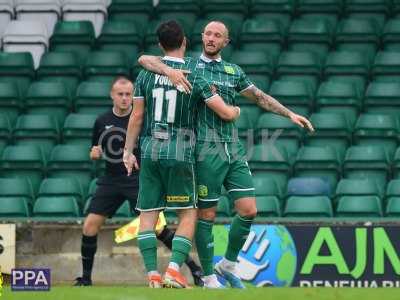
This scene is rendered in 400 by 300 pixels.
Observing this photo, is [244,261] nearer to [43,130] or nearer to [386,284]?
[386,284]

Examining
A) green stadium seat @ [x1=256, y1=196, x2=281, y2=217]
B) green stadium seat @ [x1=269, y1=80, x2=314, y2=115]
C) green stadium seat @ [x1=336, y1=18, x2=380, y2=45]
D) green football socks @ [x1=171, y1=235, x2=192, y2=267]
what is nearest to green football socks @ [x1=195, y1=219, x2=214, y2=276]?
green football socks @ [x1=171, y1=235, x2=192, y2=267]

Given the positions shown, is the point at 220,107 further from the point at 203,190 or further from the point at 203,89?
the point at 203,190

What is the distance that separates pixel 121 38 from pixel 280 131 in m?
3.57

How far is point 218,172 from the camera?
10188 mm

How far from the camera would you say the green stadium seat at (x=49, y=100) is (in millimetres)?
16531

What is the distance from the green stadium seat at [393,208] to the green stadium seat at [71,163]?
3549 millimetres

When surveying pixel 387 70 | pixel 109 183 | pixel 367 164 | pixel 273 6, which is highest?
pixel 273 6

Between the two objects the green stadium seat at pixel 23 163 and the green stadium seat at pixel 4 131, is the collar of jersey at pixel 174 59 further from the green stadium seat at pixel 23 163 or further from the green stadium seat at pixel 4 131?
the green stadium seat at pixel 4 131

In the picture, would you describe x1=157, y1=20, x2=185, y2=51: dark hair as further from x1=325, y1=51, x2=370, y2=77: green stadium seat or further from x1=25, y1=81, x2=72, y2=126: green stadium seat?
x1=325, y1=51, x2=370, y2=77: green stadium seat

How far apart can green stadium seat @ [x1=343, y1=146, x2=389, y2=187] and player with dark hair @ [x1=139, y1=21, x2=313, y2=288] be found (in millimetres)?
4613

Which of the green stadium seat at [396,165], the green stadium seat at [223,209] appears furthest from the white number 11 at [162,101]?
the green stadium seat at [396,165]

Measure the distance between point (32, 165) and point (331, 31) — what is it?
4.69m

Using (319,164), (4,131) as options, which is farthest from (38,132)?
(319,164)

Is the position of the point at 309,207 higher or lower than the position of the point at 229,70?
lower
